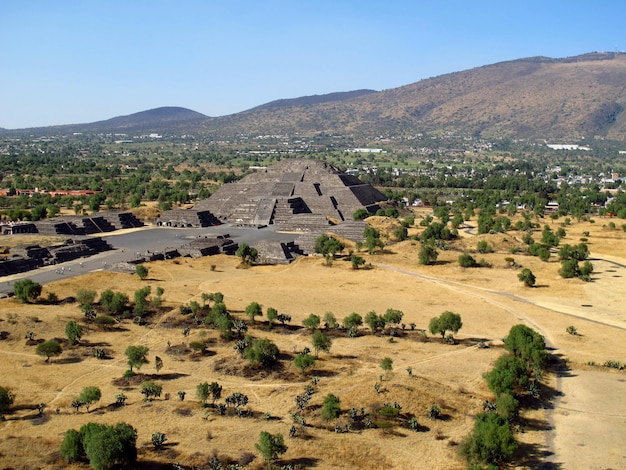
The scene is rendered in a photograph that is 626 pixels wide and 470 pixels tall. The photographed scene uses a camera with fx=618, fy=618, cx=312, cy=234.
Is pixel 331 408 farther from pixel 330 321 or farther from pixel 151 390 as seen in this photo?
pixel 330 321

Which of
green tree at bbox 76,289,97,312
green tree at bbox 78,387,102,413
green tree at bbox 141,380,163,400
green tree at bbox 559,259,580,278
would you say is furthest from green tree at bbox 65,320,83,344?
green tree at bbox 559,259,580,278

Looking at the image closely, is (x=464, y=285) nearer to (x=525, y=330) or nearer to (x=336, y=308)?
(x=336, y=308)

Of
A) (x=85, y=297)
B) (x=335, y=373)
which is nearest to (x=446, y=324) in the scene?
(x=335, y=373)

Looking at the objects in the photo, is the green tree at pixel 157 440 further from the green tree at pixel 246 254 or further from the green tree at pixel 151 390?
the green tree at pixel 246 254

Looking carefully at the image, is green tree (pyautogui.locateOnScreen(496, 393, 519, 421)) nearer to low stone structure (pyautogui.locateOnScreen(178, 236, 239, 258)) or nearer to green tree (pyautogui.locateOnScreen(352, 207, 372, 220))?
low stone structure (pyautogui.locateOnScreen(178, 236, 239, 258))

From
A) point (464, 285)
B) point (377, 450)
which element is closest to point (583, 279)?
point (464, 285)
